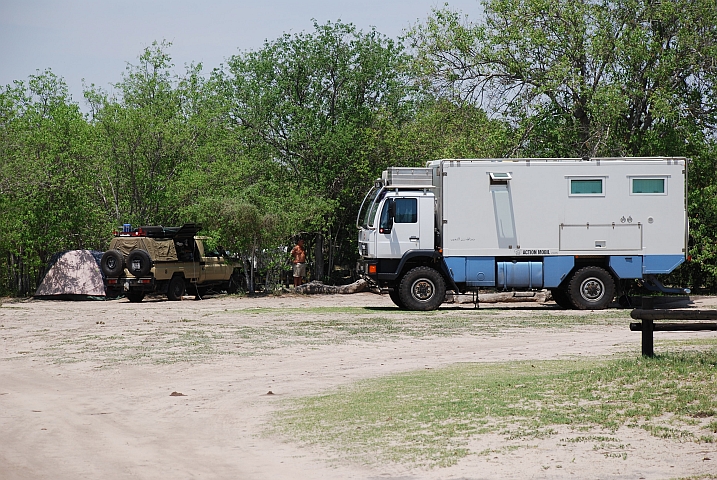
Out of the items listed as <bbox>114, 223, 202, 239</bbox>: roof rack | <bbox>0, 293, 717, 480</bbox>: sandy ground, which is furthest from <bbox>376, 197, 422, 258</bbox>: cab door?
<bbox>114, 223, 202, 239</bbox>: roof rack

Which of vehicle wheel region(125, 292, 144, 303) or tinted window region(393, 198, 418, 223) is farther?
vehicle wheel region(125, 292, 144, 303)

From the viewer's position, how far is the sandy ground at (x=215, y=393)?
7.67 meters

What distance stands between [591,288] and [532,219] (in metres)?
2.43

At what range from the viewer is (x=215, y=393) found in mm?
11836

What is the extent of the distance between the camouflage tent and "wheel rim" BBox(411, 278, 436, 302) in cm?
1181

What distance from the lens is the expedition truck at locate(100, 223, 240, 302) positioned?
28.3 meters

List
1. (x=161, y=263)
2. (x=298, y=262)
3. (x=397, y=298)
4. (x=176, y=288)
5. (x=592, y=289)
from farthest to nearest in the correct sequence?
(x=298, y=262) < (x=176, y=288) < (x=161, y=263) < (x=397, y=298) < (x=592, y=289)

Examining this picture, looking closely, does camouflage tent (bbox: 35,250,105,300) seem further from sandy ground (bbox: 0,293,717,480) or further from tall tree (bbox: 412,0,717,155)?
tall tree (bbox: 412,0,717,155)

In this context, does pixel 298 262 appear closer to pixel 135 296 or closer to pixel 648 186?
pixel 135 296

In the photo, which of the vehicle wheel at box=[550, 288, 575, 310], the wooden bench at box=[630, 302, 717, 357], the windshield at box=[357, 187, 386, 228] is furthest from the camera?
the vehicle wheel at box=[550, 288, 575, 310]

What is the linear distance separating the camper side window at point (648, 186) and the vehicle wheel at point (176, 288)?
14.4 meters

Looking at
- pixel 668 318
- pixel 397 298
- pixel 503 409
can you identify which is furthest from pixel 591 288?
pixel 503 409

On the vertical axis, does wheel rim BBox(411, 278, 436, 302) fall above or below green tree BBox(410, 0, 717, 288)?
below

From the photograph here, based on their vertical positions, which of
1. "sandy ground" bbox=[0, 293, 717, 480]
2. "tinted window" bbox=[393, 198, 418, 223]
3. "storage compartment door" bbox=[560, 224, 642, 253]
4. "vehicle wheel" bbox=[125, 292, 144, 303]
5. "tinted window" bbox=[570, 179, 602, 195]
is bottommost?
"sandy ground" bbox=[0, 293, 717, 480]
